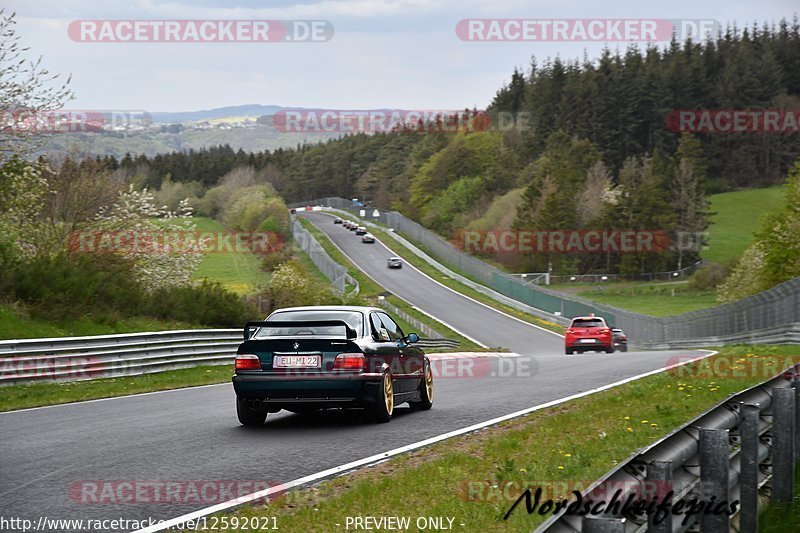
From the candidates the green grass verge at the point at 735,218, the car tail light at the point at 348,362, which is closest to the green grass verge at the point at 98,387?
the car tail light at the point at 348,362

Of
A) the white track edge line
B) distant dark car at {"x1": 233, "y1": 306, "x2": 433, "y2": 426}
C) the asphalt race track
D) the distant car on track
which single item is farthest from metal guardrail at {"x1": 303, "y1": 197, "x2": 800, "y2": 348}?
distant dark car at {"x1": 233, "y1": 306, "x2": 433, "y2": 426}

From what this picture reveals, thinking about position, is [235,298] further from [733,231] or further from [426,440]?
[733,231]

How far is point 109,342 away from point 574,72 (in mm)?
150611

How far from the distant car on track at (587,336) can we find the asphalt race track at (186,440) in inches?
744

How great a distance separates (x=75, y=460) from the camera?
923 centimetres

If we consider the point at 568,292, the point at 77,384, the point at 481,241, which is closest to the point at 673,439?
the point at 77,384

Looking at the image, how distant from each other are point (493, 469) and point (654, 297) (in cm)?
8822

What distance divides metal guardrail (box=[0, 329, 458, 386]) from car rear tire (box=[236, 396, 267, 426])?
7685 millimetres

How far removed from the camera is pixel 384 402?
1227cm

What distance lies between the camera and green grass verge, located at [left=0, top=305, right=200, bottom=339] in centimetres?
2195

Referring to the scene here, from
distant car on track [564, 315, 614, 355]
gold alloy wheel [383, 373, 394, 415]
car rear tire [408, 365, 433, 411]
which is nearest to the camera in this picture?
gold alloy wheel [383, 373, 394, 415]

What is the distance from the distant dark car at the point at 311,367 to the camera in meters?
11.7

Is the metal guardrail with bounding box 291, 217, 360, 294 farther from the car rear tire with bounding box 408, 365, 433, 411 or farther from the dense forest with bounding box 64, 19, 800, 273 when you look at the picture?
the car rear tire with bounding box 408, 365, 433, 411

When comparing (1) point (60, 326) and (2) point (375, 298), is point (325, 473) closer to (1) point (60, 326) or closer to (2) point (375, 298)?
(1) point (60, 326)
